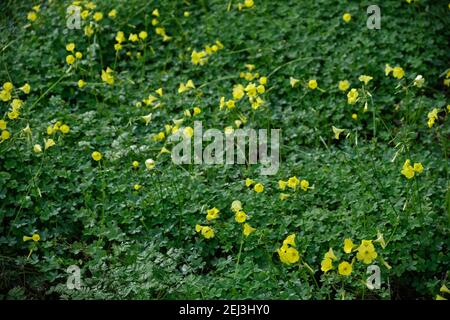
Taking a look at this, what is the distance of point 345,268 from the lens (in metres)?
2.91

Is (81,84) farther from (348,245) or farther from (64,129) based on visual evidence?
(348,245)

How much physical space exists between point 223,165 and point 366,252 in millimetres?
1166

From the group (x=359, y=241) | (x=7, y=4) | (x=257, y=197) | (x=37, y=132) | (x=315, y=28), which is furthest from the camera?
(x=7, y=4)

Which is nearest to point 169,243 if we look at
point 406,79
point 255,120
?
point 255,120

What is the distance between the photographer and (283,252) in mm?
2963

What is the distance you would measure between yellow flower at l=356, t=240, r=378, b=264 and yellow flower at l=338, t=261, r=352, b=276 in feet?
0.19

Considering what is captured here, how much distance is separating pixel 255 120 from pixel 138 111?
30.2 inches

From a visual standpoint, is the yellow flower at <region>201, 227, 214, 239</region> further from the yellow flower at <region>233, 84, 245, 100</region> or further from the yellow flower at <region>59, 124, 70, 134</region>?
the yellow flower at <region>59, 124, 70, 134</region>

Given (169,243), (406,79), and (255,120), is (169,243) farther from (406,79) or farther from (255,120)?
(406,79)

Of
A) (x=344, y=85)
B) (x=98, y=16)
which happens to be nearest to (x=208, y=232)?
(x=344, y=85)

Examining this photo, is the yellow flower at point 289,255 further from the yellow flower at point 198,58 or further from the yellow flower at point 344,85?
the yellow flower at point 198,58

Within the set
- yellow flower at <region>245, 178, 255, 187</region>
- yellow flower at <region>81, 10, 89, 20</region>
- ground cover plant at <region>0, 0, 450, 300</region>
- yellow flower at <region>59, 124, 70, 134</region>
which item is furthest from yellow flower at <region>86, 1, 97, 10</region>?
yellow flower at <region>245, 178, 255, 187</region>

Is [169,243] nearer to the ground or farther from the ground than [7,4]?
nearer to the ground

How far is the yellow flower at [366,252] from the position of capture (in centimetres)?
289
